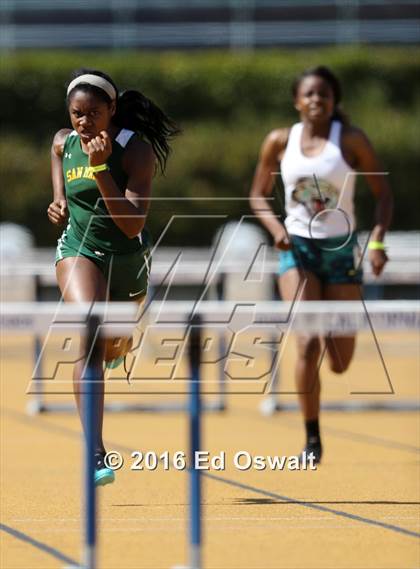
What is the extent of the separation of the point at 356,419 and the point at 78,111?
4774mm

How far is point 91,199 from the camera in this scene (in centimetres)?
742

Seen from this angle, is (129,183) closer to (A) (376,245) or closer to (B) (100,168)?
(B) (100,168)

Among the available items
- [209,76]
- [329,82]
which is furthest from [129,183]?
[209,76]

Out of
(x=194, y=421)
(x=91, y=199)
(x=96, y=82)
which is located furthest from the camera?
(x=91, y=199)

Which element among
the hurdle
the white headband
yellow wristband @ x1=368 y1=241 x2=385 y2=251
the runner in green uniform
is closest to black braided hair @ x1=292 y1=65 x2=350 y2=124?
yellow wristband @ x1=368 y1=241 x2=385 y2=251

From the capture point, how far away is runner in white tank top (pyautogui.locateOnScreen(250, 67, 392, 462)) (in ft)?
29.2

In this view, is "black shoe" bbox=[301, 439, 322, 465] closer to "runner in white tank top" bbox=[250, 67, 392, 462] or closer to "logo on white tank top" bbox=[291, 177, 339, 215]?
"runner in white tank top" bbox=[250, 67, 392, 462]

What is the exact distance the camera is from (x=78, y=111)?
728cm

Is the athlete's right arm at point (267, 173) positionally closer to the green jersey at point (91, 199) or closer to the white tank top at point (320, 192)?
the white tank top at point (320, 192)

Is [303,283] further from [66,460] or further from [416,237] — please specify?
[416,237]

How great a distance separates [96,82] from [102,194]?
0.59m

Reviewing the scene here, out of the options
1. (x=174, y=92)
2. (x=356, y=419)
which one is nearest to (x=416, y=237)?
(x=356, y=419)

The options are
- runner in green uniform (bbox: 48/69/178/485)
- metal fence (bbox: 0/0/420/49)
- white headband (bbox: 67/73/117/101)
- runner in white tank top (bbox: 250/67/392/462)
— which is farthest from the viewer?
metal fence (bbox: 0/0/420/49)

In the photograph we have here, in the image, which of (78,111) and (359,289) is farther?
(359,289)
